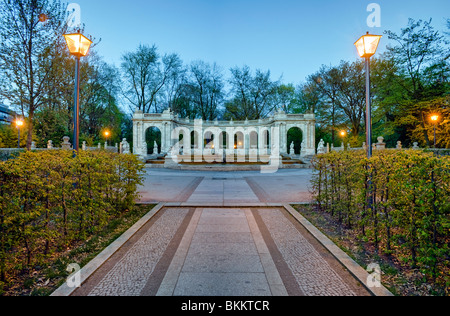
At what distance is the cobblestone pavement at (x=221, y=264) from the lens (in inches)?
108

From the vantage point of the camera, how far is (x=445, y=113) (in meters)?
18.8

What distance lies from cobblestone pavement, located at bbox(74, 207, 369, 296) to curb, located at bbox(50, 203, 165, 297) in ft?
0.23

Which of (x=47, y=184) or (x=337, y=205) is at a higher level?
(x=47, y=184)

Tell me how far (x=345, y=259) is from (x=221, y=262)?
6.18 feet

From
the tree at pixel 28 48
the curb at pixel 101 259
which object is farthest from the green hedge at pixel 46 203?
the tree at pixel 28 48

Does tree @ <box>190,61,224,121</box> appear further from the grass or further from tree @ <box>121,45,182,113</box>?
the grass

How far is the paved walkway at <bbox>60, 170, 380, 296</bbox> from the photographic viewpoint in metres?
2.75

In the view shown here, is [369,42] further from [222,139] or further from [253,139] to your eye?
[253,139]

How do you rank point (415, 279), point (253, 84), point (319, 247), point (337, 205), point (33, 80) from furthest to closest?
point (253, 84), point (33, 80), point (337, 205), point (319, 247), point (415, 279)

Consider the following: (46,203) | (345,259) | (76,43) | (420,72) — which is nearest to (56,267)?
(46,203)

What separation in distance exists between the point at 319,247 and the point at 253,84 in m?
39.9

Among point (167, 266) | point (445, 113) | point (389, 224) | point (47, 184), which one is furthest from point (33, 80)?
point (445, 113)

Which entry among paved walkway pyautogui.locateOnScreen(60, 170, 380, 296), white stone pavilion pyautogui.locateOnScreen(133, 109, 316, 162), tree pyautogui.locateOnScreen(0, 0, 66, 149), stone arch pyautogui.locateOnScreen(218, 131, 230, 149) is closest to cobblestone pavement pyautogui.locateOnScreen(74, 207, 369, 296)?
paved walkway pyautogui.locateOnScreen(60, 170, 380, 296)
